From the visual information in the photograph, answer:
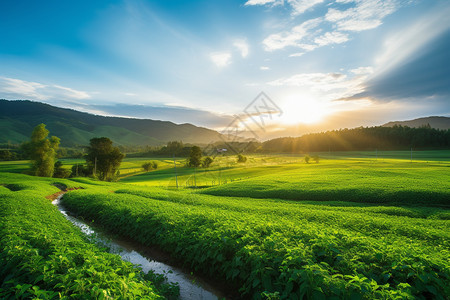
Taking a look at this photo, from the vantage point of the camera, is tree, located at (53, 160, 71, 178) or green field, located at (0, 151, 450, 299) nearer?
green field, located at (0, 151, 450, 299)

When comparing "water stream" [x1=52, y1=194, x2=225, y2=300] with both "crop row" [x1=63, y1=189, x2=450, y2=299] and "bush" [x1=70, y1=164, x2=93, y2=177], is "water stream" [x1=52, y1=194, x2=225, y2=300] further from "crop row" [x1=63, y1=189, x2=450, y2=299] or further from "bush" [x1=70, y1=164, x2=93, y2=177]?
"bush" [x1=70, y1=164, x2=93, y2=177]

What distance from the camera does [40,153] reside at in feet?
176

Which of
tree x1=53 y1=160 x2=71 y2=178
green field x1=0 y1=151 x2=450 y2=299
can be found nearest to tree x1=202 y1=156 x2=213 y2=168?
tree x1=53 y1=160 x2=71 y2=178

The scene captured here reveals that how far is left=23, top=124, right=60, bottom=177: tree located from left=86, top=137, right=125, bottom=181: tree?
894 centimetres

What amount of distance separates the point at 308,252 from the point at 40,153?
68.5 meters

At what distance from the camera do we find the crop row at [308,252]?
16.0 ft

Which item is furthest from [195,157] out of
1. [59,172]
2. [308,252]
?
[308,252]

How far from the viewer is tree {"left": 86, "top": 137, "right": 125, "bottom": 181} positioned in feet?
198

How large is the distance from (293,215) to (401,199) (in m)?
13.6

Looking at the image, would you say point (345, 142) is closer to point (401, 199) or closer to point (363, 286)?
point (401, 199)

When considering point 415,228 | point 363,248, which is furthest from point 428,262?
point 415,228

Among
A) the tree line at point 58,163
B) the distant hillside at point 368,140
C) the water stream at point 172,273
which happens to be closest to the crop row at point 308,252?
the water stream at point 172,273

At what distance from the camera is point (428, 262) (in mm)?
5559

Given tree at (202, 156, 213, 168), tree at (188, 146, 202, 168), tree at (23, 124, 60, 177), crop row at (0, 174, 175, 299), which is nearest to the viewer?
crop row at (0, 174, 175, 299)
